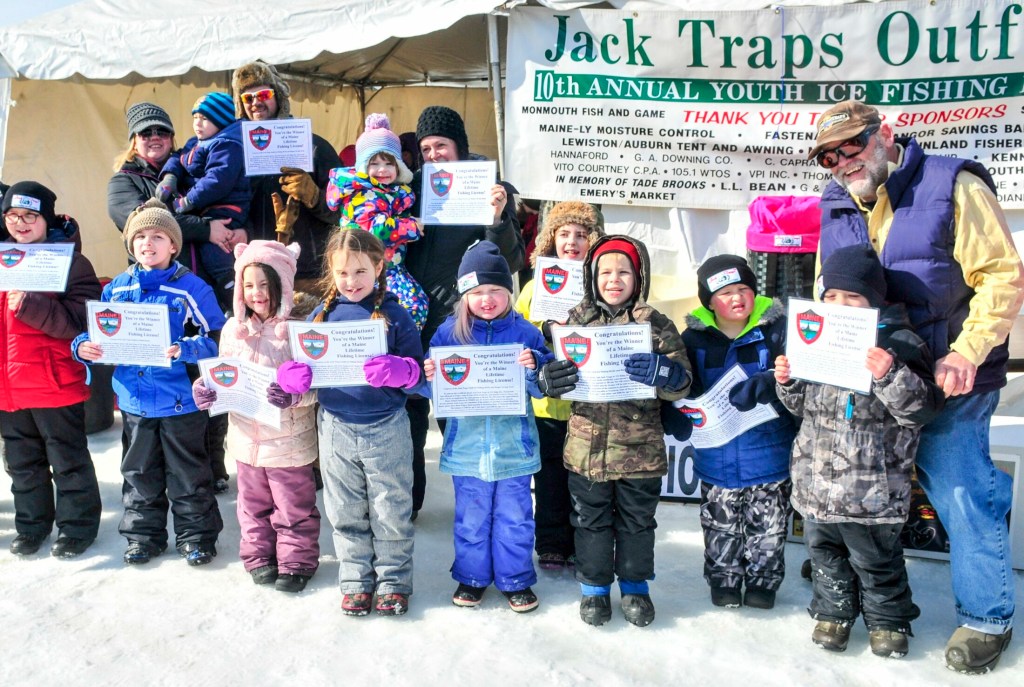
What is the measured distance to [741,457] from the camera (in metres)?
3.35

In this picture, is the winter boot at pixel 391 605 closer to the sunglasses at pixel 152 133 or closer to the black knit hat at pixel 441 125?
the black knit hat at pixel 441 125

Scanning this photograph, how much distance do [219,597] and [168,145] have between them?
242 cm

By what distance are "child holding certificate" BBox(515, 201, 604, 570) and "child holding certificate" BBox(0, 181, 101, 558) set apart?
6.92ft

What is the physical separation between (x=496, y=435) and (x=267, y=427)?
0.99 metres

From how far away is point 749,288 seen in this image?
333cm

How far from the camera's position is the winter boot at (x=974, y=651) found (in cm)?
289

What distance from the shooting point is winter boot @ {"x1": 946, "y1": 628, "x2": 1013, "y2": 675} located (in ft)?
9.48

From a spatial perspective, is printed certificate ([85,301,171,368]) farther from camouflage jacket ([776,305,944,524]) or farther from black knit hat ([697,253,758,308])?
camouflage jacket ([776,305,944,524])

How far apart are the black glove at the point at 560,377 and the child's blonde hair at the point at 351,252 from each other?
2.21 feet

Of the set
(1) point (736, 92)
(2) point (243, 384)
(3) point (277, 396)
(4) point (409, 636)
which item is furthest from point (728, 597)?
(1) point (736, 92)

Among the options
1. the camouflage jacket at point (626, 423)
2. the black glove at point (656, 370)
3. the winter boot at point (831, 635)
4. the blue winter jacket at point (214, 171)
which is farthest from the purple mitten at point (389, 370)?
the winter boot at point (831, 635)

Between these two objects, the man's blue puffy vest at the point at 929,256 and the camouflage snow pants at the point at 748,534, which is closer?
the man's blue puffy vest at the point at 929,256

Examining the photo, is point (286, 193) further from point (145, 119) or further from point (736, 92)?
point (736, 92)

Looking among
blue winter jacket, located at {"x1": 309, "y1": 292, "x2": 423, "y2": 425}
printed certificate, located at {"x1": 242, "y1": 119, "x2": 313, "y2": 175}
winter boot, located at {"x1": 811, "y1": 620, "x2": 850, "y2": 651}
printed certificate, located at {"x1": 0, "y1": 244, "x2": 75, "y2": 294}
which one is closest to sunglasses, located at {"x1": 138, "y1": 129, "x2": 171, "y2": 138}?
printed certificate, located at {"x1": 242, "y1": 119, "x2": 313, "y2": 175}
